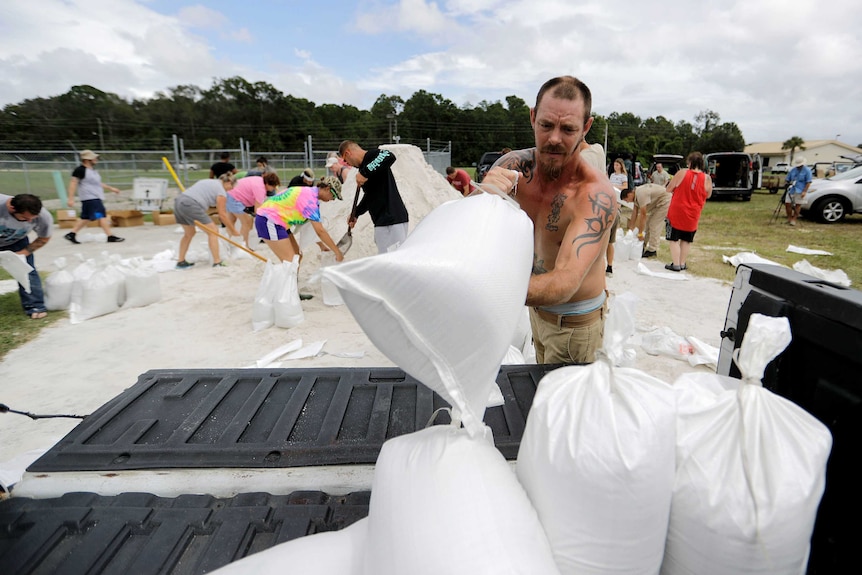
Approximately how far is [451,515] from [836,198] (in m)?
13.7

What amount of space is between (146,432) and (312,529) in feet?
2.59

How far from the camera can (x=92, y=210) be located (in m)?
7.96

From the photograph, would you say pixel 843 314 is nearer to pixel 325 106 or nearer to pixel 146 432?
pixel 146 432

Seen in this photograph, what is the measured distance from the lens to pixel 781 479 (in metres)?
0.78

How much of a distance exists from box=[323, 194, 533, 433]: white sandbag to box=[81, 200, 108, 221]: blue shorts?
29.6 feet

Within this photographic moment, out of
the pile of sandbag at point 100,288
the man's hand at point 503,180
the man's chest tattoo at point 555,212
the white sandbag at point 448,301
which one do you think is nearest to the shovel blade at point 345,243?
the pile of sandbag at point 100,288

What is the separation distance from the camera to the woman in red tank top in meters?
6.08

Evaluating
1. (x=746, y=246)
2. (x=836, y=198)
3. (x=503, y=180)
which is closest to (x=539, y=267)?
(x=503, y=180)

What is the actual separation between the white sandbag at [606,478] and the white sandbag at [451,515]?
0.06 metres

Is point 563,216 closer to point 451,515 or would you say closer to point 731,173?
point 451,515

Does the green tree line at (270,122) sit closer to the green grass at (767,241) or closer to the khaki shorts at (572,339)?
the green grass at (767,241)

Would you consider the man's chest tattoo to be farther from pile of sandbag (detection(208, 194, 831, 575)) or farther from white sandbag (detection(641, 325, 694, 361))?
white sandbag (detection(641, 325, 694, 361))

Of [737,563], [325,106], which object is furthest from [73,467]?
[325,106]

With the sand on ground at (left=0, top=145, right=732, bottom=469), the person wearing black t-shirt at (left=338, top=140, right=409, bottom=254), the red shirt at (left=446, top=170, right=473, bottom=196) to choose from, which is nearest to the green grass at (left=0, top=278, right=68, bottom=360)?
the sand on ground at (left=0, top=145, right=732, bottom=469)
